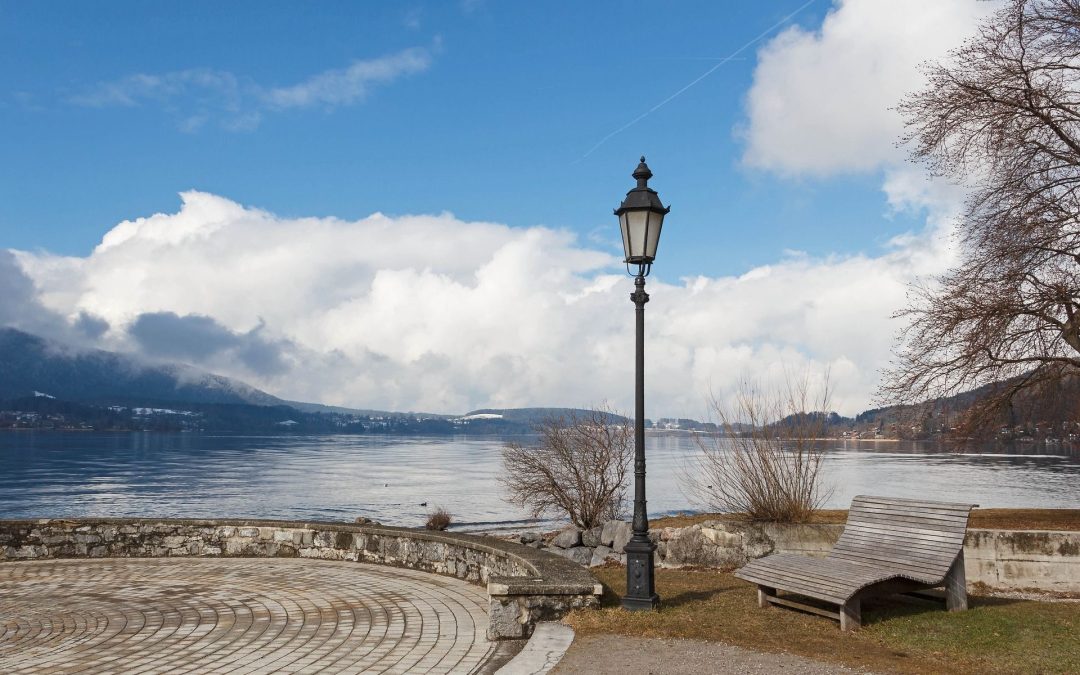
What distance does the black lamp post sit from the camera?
7586 mm

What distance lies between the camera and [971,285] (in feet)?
45.2

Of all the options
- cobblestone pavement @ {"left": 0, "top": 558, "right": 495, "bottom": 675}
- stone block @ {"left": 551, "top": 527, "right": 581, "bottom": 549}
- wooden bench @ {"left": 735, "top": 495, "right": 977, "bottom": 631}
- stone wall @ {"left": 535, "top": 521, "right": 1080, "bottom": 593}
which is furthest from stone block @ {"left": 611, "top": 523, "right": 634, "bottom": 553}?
wooden bench @ {"left": 735, "top": 495, "right": 977, "bottom": 631}

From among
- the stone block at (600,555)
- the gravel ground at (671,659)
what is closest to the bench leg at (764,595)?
the gravel ground at (671,659)

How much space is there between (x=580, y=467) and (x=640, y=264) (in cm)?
1646

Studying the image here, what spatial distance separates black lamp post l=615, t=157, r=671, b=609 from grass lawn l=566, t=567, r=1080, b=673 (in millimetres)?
537

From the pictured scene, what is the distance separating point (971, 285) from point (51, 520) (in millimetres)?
14991

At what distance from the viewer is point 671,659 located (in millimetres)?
5891

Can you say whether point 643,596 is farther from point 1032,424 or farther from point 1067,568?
point 1032,424

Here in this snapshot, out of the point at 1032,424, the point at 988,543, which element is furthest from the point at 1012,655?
the point at 1032,424

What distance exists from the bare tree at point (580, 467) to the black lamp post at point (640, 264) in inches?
611

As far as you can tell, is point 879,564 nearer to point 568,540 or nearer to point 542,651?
point 542,651

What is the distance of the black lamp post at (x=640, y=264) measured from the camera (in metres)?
7.59

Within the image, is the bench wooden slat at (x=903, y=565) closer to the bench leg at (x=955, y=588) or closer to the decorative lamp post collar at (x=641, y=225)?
the bench leg at (x=955, y=588)

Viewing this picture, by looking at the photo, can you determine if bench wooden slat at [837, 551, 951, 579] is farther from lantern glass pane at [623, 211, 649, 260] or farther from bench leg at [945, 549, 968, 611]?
lantern glass pane at [623, 211, 649, 260]
